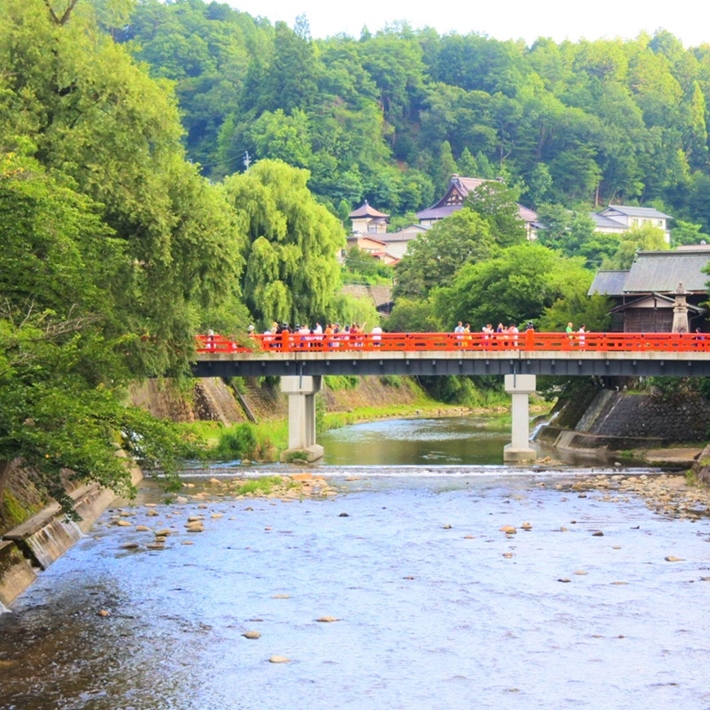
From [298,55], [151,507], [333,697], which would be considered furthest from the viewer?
[298,55]

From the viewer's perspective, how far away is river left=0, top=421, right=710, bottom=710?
769 inches

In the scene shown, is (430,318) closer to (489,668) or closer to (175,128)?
(175,128)

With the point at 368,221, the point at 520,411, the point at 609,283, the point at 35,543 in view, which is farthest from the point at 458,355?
the point at 368,221

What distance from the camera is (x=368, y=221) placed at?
5832 inches

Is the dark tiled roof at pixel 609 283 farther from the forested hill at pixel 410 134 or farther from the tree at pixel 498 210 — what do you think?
the forested hill at pixel 410 134

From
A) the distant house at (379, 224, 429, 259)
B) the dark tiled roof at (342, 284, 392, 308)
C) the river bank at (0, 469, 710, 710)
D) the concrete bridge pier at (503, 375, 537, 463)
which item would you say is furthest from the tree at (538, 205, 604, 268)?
the river bank at (0, 469, 710, 710)

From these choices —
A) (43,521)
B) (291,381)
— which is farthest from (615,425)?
(43,521)

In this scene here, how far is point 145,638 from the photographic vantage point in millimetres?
22125

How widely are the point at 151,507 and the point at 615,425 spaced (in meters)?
25.6

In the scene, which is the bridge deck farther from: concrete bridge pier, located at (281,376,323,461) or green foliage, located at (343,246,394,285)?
green foliage, located at (343,246,394,285)

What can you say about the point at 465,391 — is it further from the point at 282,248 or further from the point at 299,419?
the point at 299,419

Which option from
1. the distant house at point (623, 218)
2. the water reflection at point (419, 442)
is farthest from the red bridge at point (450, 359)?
the distant house at point (623, 218)

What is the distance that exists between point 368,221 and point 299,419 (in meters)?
99.2

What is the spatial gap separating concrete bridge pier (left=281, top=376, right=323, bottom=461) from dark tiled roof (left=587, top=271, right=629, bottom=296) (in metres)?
19.5
